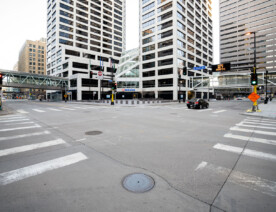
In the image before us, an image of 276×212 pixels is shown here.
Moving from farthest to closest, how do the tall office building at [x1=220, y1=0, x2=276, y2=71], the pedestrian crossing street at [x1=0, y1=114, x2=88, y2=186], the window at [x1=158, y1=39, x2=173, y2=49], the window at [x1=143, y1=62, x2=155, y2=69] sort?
the tall office building at [x1=220, y1=0, x2=276, y2=71] < the window at [x1=143, y1=62, x2=155, y2=69] < the window at [x1=158, y1=39, x2=173, y2=49] < the pedestrian crossing street at [x1=0, y1=114, x2=88, y2=186]

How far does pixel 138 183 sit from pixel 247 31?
426ft

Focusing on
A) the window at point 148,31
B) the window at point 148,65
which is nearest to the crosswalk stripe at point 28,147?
the window at point 148,65

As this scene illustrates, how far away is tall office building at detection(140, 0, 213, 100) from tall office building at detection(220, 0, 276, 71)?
144 feet

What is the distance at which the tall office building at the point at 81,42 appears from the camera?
57.9 m

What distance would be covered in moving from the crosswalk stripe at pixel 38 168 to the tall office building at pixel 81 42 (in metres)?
52.0

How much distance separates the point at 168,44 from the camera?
51.5m

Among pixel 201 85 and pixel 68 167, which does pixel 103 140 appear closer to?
pixel 68 167

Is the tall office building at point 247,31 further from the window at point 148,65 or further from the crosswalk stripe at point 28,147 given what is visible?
the crosswalk stripe at point 28,147

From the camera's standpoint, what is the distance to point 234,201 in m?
2.35

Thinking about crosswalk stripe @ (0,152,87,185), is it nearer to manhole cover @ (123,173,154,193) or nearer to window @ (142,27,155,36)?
manhole cover @ (123,173,154,193)

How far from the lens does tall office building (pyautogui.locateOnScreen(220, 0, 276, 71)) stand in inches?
3506

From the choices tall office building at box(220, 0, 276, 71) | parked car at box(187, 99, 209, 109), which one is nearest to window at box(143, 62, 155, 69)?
parked car at box(187, 99, 209, 109)

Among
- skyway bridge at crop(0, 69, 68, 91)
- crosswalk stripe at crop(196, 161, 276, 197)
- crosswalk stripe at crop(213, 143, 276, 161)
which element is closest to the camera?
crosswalk stripe at crop(196, 161, 276, 197)

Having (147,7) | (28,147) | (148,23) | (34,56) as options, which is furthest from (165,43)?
(34,56)
